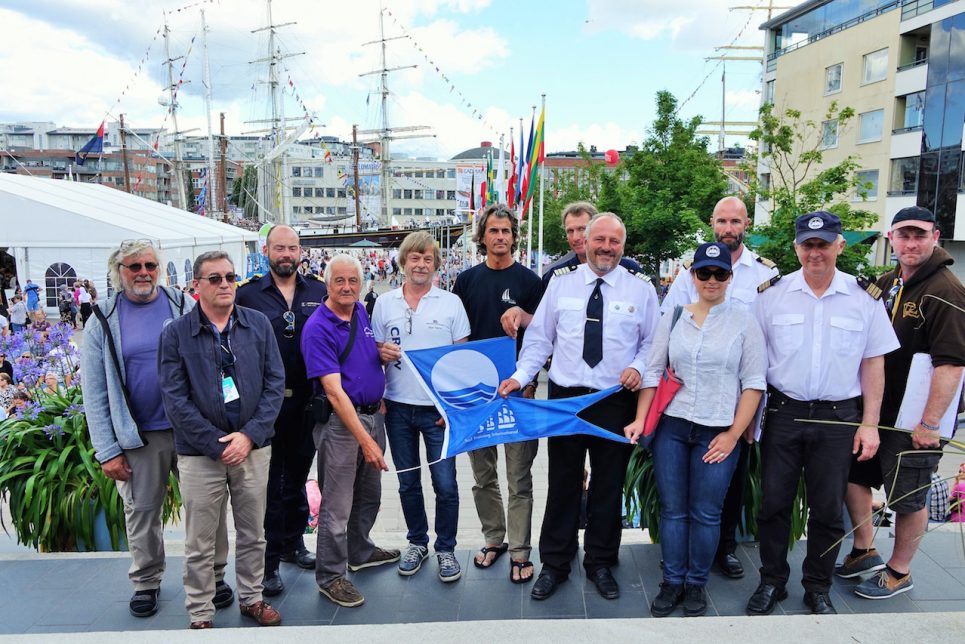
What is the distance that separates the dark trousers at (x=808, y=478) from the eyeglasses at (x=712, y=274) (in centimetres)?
76

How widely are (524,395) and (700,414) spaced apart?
1.26 m

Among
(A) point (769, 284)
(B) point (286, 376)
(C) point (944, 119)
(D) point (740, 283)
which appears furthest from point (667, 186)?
(B) point (286, 376)

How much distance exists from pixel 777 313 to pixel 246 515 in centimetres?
312

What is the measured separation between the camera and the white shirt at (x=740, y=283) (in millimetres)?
4188

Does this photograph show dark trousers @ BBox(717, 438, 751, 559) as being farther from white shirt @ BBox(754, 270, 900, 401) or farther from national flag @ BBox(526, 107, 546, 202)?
national flag @ BBox(526, 107, 546, 202)

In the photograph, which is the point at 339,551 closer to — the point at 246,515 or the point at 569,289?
the point at 246,515

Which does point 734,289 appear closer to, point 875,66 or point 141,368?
point 141,368

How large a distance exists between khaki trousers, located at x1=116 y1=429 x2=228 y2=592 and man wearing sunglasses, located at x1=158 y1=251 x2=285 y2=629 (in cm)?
26

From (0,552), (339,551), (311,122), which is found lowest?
(0,552)

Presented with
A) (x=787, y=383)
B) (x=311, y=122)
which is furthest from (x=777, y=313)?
(x=311, y=122)

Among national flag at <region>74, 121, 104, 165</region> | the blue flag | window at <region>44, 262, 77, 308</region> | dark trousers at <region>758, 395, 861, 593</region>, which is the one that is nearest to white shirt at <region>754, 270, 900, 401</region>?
dark trousers at <region>758, 395, 861, 593</region>

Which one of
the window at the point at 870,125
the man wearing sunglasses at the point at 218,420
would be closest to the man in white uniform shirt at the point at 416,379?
the man wearing sunglasses at the point at 218,420

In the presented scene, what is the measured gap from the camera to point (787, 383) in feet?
12.1

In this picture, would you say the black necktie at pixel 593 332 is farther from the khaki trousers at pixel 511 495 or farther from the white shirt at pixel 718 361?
the khaki trousers at pixel 511 495
